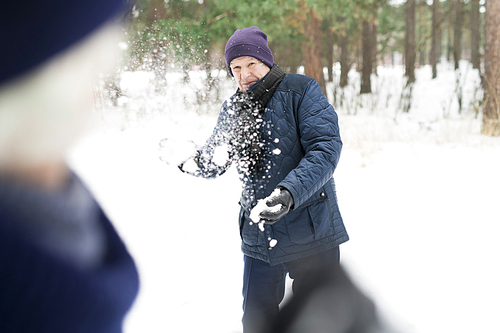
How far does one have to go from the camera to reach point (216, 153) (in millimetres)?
1682

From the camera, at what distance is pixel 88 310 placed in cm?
68

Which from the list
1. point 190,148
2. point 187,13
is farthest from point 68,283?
point 187,13

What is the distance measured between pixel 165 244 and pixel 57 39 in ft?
9.23

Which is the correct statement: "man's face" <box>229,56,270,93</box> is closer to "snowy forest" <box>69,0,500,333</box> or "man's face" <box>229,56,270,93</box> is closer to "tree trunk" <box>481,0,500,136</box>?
"snowy forest" <box>69,0,500,333</box>

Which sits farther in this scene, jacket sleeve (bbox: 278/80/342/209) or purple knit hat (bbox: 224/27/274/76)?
purple knit hat (bbox: 224/27/274/76)

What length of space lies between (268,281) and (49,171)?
1222mm

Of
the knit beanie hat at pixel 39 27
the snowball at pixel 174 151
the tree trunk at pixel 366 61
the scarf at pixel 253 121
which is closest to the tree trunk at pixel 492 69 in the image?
the tree trunk at pixel 366 61

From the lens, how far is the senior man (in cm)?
146

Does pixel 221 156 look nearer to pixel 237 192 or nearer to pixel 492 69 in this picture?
pixel 237 192

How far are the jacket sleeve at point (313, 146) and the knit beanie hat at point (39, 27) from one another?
0.80 meters

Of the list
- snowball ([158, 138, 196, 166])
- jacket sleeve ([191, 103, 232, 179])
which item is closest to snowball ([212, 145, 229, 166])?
jacket sleeve ([191, 103, 232, 179])

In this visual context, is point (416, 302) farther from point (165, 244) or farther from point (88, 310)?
point (88, 310)

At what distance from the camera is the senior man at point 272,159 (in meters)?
1.46

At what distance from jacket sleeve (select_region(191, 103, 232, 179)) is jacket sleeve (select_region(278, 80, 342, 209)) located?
36cm
